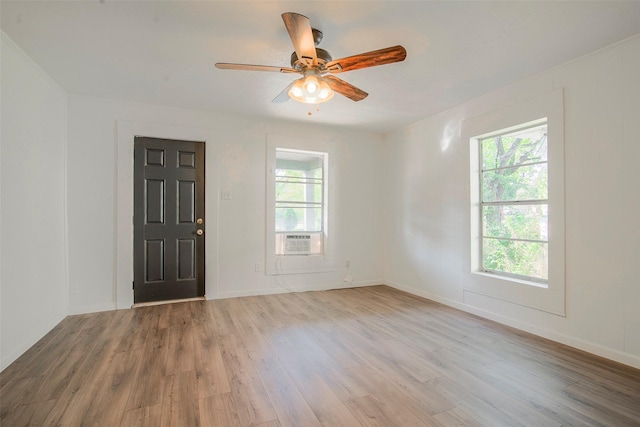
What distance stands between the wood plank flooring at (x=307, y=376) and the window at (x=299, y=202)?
1494mm

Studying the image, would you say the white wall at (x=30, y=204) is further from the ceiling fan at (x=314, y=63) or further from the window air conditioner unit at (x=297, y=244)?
the window air conditioner unit at (x=297, y=244)

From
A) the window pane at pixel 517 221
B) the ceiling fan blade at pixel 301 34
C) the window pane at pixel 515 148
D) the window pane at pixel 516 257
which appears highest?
the ceiling fan blade at pixel 301 34

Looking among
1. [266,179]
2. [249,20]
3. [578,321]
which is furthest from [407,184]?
[249,20]

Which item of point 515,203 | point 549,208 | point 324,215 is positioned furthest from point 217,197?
point 549,208

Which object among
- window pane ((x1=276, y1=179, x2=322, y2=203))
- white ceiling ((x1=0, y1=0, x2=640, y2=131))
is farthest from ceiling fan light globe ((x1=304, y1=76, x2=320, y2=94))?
window pane ((x1=276, y1=179, x2=322, y2=203))

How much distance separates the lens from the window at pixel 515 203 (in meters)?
2.96

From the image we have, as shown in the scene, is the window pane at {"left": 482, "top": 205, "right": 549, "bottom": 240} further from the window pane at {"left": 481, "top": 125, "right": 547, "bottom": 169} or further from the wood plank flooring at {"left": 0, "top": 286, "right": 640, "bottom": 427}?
the wood plank flooring at {"left": 0, "top": 286, "right": 640, "bottom": 427}

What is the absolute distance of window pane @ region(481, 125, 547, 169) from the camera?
117 inches

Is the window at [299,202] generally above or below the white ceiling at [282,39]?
below

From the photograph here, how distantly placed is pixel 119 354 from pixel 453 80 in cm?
386

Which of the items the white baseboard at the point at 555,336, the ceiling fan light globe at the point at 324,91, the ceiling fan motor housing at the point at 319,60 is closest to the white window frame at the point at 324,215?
the white baseboard at the point at 555,336

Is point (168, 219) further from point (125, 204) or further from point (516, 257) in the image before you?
point (516, 257)

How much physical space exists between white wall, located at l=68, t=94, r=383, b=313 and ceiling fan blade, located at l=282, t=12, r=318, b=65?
2335 millimetres

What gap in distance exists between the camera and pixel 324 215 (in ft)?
15.5
